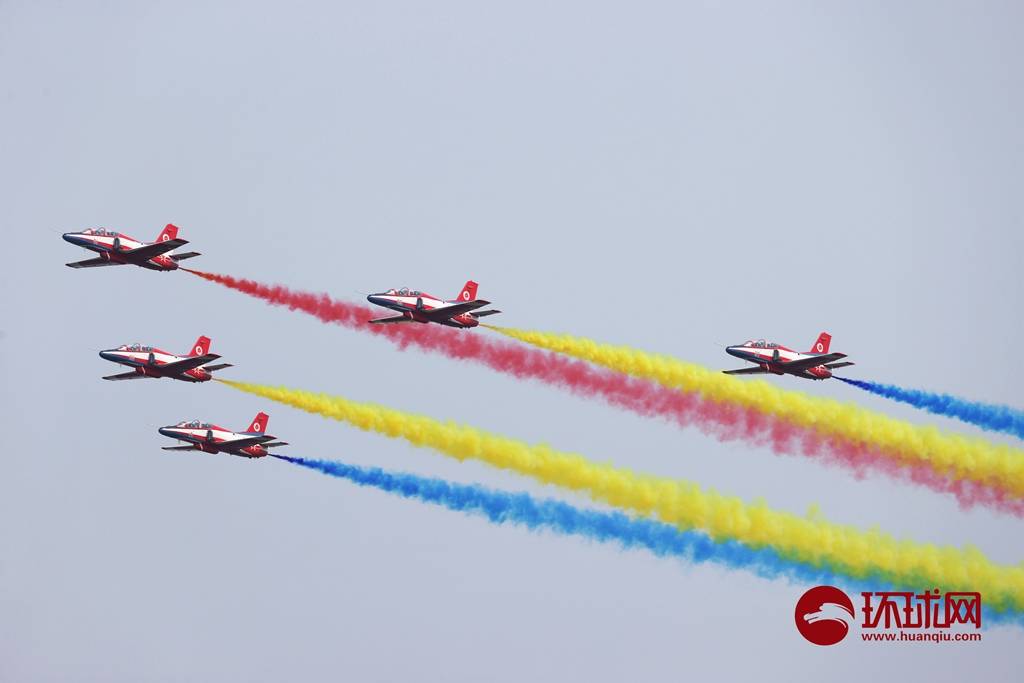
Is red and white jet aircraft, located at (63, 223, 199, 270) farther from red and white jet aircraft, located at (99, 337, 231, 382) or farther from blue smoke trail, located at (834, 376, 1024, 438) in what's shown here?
blue smoke trail, located at (834, 376, 1024, 438)

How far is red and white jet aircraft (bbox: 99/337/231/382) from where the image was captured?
78.0 metres

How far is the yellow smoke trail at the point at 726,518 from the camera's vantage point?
7688 cm

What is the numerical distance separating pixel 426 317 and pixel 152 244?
12715 mm

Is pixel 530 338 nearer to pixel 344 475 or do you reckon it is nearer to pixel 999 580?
pixel 344 475

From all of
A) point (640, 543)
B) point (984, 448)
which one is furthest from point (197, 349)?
point (984, 448)

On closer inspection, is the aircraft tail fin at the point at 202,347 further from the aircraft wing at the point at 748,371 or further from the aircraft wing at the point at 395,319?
the aircraft wing at the point at 748,371

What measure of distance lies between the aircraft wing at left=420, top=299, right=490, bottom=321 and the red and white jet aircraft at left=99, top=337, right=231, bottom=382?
31.0ft

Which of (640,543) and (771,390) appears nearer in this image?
(640,543)

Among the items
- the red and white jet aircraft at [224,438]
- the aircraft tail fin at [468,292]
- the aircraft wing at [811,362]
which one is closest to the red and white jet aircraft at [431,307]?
the aircraft tail fin at [468,292]

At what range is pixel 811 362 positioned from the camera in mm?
77250

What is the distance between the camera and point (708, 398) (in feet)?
265

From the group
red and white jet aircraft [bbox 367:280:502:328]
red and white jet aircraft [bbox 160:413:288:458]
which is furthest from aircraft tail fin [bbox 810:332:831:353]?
red and white jet aircraft [bbox 160:413:288:458]

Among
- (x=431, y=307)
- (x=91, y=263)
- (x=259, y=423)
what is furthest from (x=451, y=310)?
(x=91, y=263)

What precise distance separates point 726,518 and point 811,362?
792 centimetres
